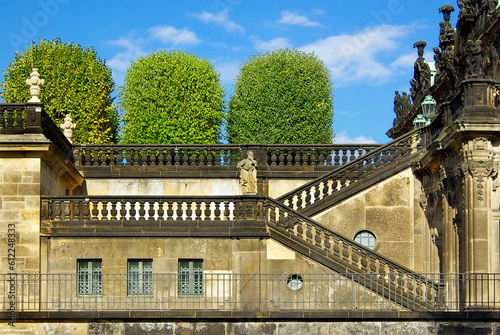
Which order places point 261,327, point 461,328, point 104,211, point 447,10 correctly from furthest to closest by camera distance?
1. point 447,10
2. point 104,211
3. point 261,327
4. point 461,328

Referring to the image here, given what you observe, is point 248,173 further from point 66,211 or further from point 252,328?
point 66,211

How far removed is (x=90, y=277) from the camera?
91.7ft

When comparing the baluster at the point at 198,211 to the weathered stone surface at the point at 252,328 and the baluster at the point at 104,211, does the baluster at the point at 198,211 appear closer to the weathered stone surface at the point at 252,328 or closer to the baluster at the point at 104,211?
the baluster at the point at 104,211

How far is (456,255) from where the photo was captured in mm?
26516

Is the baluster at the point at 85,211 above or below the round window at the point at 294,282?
above

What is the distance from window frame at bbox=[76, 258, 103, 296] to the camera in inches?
1089

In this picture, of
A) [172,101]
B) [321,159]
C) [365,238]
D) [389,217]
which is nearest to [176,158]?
[321,159]

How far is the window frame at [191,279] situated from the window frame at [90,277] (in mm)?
2414

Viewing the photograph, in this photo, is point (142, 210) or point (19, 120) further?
point (142, 210)

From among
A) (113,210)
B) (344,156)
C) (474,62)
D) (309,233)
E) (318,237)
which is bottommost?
(318,237)

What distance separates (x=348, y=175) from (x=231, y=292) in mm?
6487

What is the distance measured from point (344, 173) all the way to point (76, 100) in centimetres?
2333

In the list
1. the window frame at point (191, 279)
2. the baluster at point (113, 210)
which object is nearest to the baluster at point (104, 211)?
the baluster at point (113, 210)

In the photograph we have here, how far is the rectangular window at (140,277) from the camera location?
27.5 m
